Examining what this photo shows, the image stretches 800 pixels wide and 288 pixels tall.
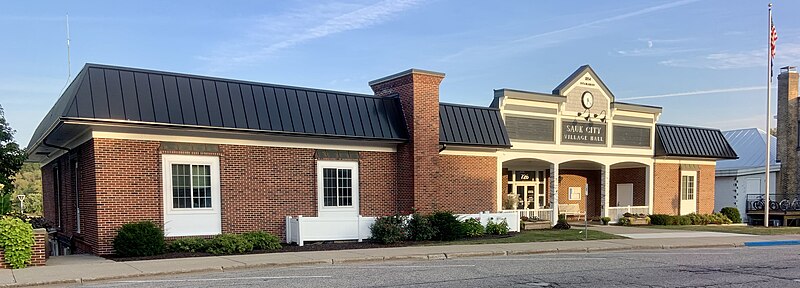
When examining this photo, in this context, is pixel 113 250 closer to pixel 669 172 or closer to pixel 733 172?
pixel 669 172

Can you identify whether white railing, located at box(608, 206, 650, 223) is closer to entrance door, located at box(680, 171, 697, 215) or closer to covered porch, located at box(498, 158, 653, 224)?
covered porch, located at box(498, 158, 653, 224)

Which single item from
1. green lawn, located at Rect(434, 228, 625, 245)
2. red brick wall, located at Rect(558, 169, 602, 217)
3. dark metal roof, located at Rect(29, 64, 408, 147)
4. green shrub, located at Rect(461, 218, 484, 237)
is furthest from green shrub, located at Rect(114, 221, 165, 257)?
red brick wall, located at Rect(558, 169, 602, 217)

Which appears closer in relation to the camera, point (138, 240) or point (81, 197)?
point (138, 240)

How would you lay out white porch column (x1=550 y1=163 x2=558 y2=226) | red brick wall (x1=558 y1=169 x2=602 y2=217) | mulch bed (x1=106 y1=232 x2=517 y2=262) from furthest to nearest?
red brick wall (x1=558 y1=169 x2=602 y2=217) → white porch column (x1=550 y1=163 x2=558 y2=226) → mulch bed (x1=106 y1=232 x2=517 y2=262)

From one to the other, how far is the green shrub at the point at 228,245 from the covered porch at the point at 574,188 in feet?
44.0

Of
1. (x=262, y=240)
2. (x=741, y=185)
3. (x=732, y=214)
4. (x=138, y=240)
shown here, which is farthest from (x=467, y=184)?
(x=741, y=185)

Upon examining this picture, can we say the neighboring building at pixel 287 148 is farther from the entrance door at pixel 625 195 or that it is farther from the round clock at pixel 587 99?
the entrance door at pixel 625 195

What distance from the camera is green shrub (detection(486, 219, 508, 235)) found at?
20.0 meters

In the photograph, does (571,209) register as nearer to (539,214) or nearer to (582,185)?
(582,185)

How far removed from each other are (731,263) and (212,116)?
45.3ft

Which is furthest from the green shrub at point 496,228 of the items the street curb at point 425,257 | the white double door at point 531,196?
the white double door at point 531,196

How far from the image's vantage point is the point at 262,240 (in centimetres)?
1523

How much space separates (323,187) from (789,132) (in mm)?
31465

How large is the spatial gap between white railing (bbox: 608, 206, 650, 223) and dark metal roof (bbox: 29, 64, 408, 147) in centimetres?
1374
